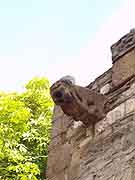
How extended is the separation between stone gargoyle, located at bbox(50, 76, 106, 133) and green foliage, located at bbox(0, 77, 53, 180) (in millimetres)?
4409

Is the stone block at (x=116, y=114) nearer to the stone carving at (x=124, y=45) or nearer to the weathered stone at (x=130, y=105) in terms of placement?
the weathered stone at (x=130, y=105)

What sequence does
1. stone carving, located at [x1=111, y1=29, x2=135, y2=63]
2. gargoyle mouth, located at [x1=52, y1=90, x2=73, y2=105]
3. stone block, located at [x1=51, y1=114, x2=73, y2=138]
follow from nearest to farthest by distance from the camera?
gargoyle mouth, located at [x1=52, y1=90, x2=73, y2=105] < stone carving, located at [x1=111, y1=29, x2=135, y2=63] < stone block, located at [x1=51, y1=114, x2=73, y2=138]

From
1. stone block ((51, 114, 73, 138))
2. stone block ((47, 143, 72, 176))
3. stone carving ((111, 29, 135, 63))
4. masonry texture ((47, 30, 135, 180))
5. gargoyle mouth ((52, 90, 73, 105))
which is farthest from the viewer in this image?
stone block ((51, 114, 73, 138))

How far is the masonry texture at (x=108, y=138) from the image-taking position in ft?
10.8

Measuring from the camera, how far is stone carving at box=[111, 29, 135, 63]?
3.71m

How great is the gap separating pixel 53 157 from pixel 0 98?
5923 millimetres

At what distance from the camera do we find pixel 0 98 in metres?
9.87

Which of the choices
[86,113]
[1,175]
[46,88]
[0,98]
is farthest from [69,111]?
[46,88]

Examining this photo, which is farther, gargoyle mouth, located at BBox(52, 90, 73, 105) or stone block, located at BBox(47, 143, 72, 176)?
stone block, located at BBox(47, 143, 72, 176)

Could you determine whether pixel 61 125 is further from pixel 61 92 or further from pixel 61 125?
pixel 61 92

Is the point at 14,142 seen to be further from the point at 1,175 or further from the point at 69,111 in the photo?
the point at 69,111

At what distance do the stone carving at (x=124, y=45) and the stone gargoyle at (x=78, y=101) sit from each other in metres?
0.35

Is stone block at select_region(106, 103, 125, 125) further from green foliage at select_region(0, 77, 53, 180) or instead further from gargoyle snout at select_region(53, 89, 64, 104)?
green foliage at select_region(0, 77, 53, 180)

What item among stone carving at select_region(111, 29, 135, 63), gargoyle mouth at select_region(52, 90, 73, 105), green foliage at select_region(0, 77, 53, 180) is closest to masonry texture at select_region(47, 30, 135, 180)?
stone carving at select_region(111, 29, 135, 63)
